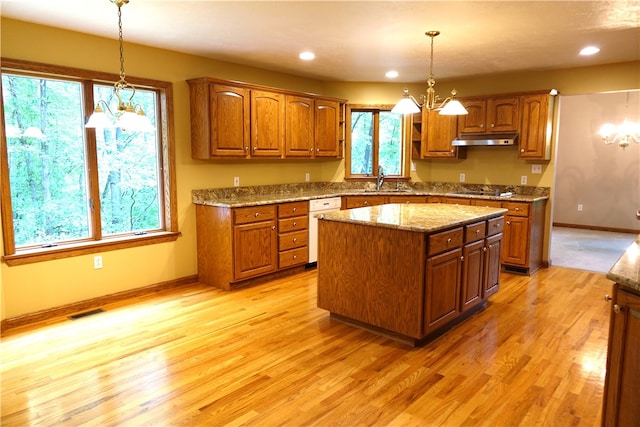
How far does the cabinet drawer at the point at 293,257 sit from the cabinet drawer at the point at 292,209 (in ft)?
1.37

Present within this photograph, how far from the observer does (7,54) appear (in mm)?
3377

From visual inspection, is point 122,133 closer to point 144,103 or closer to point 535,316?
point 144,103

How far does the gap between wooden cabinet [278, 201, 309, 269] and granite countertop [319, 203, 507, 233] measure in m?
1.31

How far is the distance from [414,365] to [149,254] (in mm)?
2827

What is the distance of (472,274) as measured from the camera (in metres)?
3.61

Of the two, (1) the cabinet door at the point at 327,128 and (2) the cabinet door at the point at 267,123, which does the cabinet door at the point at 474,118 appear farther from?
(2) the cabinet door at the point at 267,123

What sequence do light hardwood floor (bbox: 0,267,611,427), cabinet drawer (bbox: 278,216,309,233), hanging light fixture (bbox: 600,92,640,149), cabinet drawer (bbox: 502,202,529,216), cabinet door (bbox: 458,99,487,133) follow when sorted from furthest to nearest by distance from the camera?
hanging light fixture (bbox: 600,92,640,149) → cabinet door (bbox: 458,99,487,133) → cabinet drawer (bbox: 502,202,529,216) → cabinet drawer (bbox: 278,216,309,233) → light hardwood floor (bbox: 0,267,611,427)

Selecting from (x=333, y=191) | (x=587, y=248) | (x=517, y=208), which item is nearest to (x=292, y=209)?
(x=333, y=191)

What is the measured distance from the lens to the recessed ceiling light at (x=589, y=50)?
13.8ft

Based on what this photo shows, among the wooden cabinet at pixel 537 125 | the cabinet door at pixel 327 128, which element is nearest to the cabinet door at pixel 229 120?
the cabinet door at pixel 327 128

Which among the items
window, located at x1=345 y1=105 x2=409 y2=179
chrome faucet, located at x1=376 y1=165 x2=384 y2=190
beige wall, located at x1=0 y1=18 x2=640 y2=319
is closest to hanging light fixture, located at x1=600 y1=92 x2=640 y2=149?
beige wall, located at x1=0 y1=18 x2=640 y2=319

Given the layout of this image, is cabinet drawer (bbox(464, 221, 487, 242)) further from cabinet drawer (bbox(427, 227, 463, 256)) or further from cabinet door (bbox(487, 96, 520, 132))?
cabinet door (bbox(487, 96, 520, 132))

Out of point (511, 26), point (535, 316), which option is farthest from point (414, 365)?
point (511, 26)

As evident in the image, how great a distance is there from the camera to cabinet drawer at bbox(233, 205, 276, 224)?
4.42m
